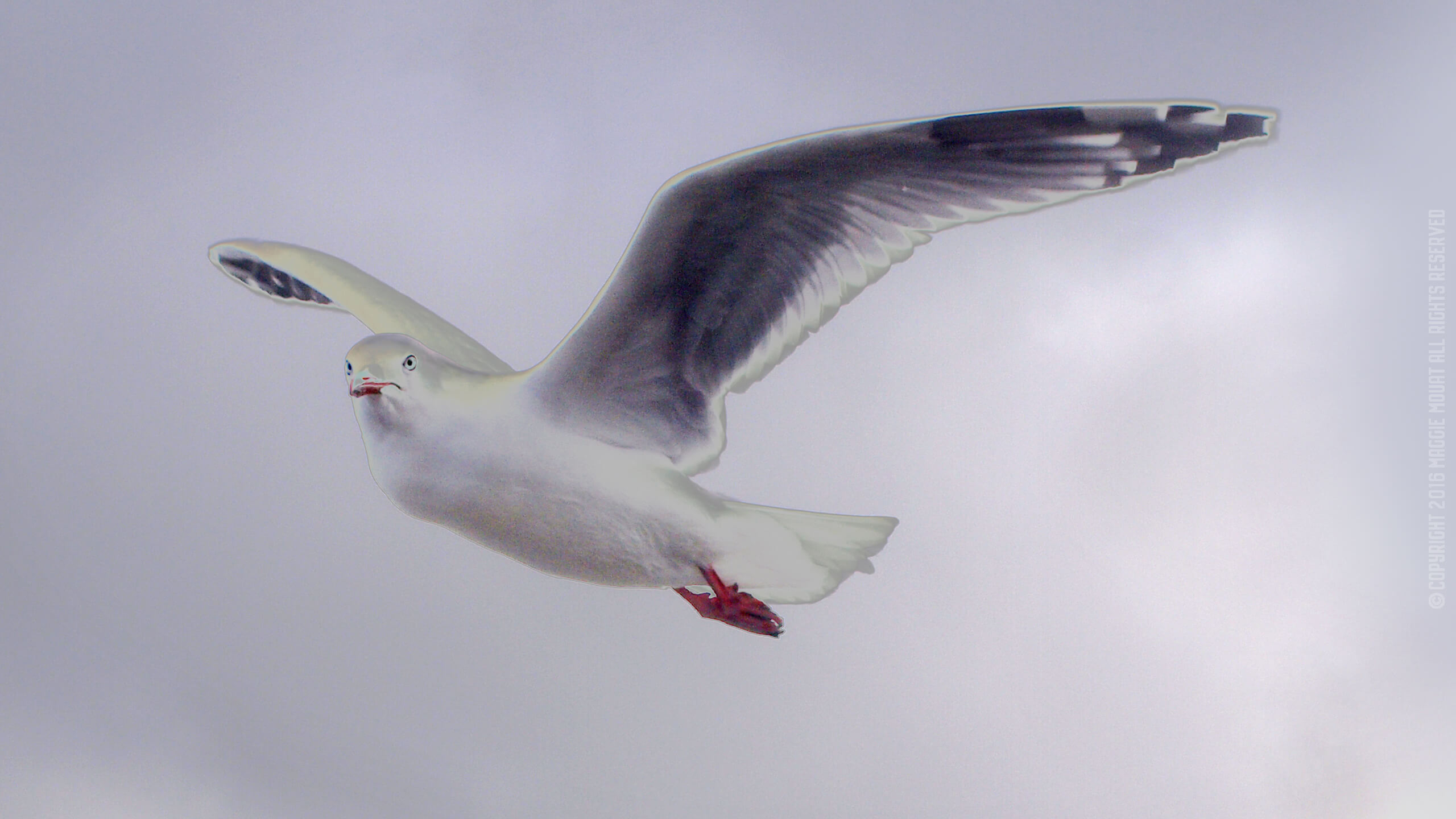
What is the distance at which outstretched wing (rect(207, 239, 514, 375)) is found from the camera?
214 centimetres

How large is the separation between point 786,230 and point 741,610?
2.26ft

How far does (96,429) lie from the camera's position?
2.73 metres

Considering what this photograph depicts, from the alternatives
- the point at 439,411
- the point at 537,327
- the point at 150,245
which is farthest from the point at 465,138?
the point at 439,411

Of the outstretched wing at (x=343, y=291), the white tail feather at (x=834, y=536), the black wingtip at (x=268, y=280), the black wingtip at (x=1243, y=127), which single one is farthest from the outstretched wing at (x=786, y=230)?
the black wingtip at (x=268, y=280)

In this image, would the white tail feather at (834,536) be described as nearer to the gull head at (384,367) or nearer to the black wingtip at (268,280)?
the gull head at (384,367)

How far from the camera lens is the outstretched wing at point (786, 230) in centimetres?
148

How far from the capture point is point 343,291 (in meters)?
2.15

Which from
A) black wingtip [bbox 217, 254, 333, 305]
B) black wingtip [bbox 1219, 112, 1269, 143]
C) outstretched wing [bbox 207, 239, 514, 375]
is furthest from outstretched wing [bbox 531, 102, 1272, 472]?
black wingtip [bbox 217, 254, 333, 305]

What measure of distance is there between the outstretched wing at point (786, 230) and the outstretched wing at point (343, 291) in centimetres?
43

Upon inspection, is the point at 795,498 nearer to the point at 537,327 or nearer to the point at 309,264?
the point at 537,327

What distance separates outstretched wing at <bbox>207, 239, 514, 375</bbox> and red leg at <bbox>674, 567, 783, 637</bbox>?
0.61 metres

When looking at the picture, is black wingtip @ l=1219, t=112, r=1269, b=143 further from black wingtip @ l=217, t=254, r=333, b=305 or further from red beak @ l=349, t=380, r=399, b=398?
black wingtip @ l=217, t=254, r=333, b=305

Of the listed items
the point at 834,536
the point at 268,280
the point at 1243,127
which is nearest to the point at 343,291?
the point at 268,280

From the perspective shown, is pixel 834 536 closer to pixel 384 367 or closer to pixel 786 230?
pixel 786 230
